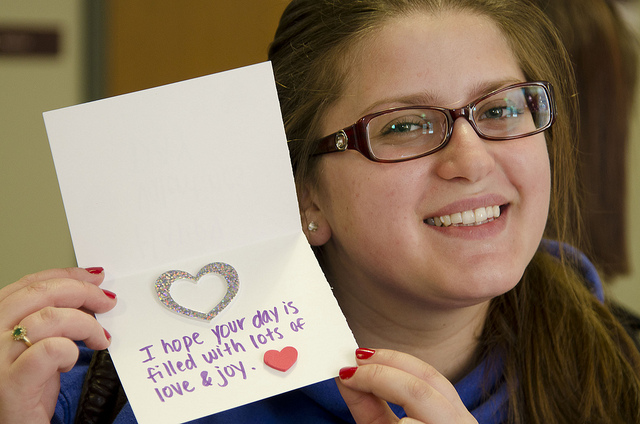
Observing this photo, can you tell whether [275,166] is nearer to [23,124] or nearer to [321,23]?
[321,23]

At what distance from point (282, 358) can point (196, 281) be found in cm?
17

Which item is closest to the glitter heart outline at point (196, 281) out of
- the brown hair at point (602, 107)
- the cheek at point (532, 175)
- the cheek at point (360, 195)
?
the cheek at point (360, 195)

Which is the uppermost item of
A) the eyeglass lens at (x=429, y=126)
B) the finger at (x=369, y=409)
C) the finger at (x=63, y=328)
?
the eyeglass lens at (x=429, y=126)

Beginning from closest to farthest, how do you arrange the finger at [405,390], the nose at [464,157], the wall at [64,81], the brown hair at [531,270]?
the finger at [405,390], the nose at [464,157], the brown hair at [531,270], the wall at [64,81]

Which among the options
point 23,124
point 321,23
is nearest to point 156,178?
point 321,23

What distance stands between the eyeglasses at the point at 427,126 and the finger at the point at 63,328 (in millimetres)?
490

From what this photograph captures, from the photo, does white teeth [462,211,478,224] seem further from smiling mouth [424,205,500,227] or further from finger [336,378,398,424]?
finger [336,378,398,424]

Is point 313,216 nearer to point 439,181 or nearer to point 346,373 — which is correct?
point 439,181

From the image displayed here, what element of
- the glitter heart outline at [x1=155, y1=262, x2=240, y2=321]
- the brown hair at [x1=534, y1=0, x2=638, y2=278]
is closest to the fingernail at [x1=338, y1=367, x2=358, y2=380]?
the glitter heart outline at [x1=155, y1=262, x2=240, y2=321]

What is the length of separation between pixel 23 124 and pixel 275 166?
215 centimetres

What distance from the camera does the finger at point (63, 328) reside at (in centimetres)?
84

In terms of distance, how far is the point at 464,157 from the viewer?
40.2 inches

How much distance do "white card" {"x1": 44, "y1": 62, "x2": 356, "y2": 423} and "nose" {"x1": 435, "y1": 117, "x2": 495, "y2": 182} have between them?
0.26m

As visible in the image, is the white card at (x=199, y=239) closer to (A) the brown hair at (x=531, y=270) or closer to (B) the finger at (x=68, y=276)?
(B) the finger at (x=68, y=276)
